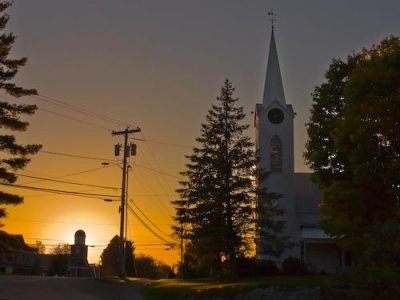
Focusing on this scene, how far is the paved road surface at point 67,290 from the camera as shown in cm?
3037

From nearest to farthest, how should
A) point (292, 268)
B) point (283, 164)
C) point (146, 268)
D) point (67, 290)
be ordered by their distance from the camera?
1. point (67, 290)
2. point (292, 268)
3. point (283, 164)
4. point (146, 268)

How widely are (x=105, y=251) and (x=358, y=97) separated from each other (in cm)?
7394

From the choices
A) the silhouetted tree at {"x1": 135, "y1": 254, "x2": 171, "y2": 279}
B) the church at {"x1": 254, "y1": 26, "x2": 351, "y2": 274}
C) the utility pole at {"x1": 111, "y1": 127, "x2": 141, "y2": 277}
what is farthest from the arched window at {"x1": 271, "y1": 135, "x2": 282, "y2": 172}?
the silhouetted tree at {"x1": 135, "y1": 254, "x2": 171, "y2": 279}

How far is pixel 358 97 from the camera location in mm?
29656

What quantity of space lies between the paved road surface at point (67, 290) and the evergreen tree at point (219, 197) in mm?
4878

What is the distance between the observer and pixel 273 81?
6041cm

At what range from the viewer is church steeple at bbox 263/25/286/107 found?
58.9m

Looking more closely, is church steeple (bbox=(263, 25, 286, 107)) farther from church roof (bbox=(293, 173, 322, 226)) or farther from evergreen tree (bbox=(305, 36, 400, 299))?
evergreen tree (bbox=(305, 36, 400, 299))

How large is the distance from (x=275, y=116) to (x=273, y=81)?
4.08 m

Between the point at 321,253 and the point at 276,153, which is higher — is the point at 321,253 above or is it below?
below

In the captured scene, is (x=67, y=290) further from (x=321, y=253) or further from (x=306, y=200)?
(x=306, y=200)

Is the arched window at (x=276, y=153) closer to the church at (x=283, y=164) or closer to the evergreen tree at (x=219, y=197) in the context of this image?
the church at (x=283, y=164)

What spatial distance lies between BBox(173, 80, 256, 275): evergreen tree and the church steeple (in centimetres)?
1845

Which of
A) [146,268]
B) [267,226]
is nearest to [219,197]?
[267,226]
